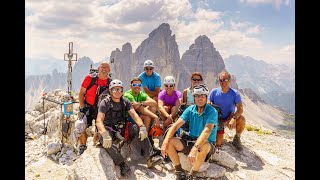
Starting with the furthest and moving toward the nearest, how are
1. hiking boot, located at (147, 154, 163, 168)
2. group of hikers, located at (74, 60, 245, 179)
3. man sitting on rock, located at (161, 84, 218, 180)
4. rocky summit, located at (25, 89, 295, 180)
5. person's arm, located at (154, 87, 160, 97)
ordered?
person's arm, located at (154, 87, 160, 97) → hiking boot, located at (147, 154, 163, 168) → rocky summit, located at (25, 89, 295, 180) → group of hikers, located at (74, 60, 245, 179) → man sitting on rock, located at (161, 84, 218, 180)

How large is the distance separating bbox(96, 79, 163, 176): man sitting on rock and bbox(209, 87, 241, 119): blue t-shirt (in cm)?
316

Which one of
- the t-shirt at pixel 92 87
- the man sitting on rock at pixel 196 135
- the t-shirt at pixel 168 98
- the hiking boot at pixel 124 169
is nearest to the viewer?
the man sitting on rock at pixel 196 135

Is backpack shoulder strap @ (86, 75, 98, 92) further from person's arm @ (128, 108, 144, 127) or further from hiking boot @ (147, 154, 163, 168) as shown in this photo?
hiking boot @ (147, 154, 163, 168)

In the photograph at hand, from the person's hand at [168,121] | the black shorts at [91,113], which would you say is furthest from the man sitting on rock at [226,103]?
the black shorts at [91,113]

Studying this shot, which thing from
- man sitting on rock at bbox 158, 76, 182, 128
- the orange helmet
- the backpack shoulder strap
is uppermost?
the backpack shoulder strap

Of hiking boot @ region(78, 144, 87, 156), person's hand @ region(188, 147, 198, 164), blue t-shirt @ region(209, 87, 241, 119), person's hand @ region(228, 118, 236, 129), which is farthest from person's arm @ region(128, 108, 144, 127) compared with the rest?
person's hand @ region(228, 118, 236, 129)

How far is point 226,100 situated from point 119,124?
166 inches

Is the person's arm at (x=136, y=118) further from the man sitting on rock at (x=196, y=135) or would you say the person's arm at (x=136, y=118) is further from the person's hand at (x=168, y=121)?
the person's hand at (x=168, y=121)

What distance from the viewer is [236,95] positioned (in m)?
9.91

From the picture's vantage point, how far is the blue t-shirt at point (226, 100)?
9891 mm

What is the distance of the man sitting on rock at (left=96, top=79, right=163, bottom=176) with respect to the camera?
8.21 meters
